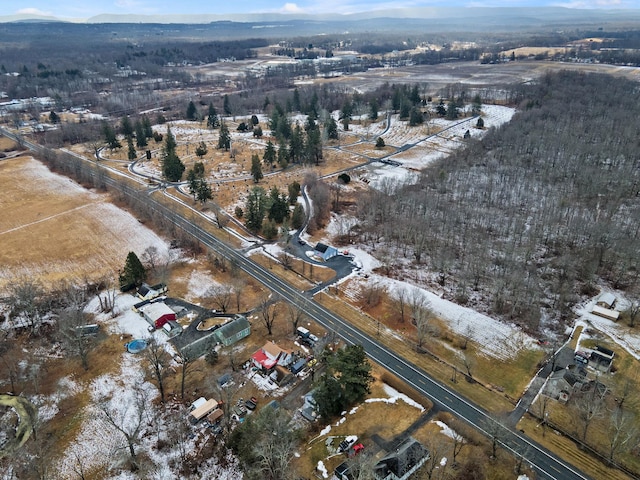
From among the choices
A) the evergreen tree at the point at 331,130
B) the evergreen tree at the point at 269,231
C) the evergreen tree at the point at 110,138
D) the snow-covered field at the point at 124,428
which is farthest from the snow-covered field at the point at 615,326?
the evergreen tree at the point at 110,138

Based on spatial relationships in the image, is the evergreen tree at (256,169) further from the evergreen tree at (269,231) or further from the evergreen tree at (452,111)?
the evergreen tree at (452,111)

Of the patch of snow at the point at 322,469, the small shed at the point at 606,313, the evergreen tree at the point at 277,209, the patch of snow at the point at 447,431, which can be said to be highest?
the evergreen tree at the point at 277,209

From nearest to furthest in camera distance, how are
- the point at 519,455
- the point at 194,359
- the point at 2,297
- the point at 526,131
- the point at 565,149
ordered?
the point at 519,455 → the point at 194,359 → the point at 2,297 → the point at 565,149 → the point at 526,131

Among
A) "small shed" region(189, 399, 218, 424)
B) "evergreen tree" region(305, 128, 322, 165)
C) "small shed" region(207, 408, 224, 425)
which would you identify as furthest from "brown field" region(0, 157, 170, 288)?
"evergreen tree" region(305, 128, 322, 165)

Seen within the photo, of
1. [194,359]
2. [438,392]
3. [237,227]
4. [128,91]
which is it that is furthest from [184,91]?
[438,392]

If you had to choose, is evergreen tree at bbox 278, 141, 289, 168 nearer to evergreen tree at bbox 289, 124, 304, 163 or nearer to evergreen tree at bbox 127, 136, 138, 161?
evergreen tree at bbox 289, 124, 304, 163

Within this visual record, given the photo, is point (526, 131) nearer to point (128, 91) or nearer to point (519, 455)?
point (519, 455)
